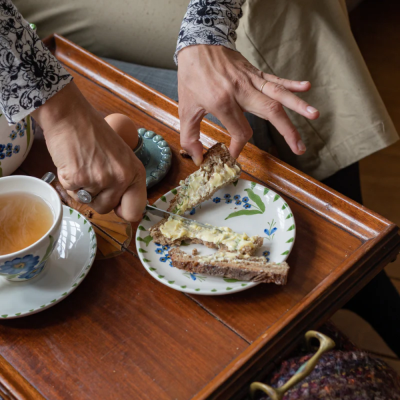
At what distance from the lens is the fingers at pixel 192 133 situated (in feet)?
2.91

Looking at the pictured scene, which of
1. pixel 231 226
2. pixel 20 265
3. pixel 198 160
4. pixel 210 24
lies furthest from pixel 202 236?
pixel 210 24

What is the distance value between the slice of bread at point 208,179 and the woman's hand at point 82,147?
0.40ft

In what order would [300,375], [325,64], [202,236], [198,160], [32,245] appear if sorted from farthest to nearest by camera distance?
[325,64]
[198,160]
[202,236]
[32,245]
[300,375]

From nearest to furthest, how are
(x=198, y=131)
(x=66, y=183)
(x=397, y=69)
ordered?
(x=66, y=183)
(x=198, y=131)
(x=397, y=69)

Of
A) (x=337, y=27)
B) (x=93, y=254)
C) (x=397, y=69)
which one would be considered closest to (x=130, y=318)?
(x=93, y=254)

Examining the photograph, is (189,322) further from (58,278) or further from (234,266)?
(58,278)

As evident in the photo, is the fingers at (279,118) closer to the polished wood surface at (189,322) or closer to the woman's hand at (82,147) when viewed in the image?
the polished wood surface at (189,322)

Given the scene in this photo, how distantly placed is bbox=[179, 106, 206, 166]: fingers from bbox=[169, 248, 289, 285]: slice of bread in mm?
213

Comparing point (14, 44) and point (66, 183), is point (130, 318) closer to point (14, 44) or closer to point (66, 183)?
point (66, 183)

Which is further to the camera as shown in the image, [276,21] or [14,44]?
[276,21]

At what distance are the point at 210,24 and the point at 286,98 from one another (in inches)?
9.6

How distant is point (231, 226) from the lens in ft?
2.66

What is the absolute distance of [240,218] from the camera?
82cm

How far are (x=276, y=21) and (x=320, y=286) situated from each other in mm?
700
